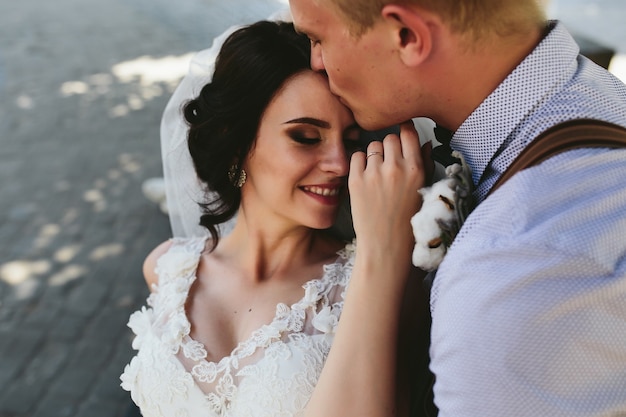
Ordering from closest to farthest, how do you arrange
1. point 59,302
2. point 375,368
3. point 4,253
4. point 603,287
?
1. point 603,287
2. point 375,368
3. point 59,302
4. point 4,253

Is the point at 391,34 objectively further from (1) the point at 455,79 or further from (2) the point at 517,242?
(2) the point at 517,242

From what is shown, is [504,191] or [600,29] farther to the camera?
[600,29]

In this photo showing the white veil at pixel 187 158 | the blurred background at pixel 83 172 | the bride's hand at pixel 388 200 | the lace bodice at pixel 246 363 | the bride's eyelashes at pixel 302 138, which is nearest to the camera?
the bride's hand at pixel 388 200

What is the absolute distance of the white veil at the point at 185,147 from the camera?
3.03 m

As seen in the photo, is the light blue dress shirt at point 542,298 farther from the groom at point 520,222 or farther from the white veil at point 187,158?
the white veil at point 187,158

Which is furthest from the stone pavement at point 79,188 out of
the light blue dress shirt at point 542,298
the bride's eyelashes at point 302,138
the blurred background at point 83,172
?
the light blue dress shirt at point 542,298

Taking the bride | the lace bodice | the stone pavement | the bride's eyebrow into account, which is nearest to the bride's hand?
the bride

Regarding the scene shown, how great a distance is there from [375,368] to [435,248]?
15.1 inches

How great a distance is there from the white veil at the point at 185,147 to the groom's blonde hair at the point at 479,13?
125cm

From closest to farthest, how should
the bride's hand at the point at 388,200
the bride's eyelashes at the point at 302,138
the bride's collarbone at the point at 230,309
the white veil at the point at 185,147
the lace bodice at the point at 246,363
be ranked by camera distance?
the bride's hand at the point at 388,200 → the lace bodice at the point at 246,363 → the bride's eyelashes at the point at 302,138 → the bride's collarbone at the point at 230,309 → the white veil at the point at 185,147

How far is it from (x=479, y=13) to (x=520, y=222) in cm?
52

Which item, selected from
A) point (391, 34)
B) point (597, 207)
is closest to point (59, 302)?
point (391, 34)

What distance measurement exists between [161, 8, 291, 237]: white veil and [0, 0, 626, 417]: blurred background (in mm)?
1415

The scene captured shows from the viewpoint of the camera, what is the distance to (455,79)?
5.51 feet
